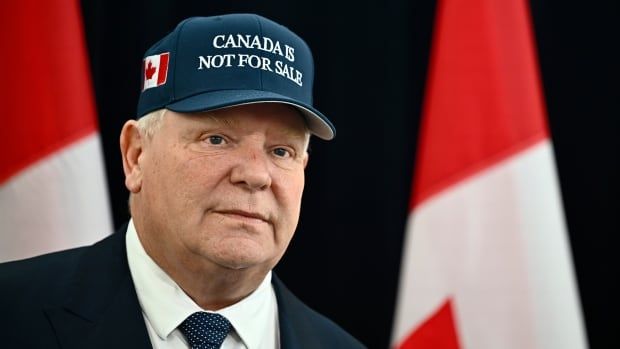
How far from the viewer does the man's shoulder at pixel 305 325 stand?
1522mm

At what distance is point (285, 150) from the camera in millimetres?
1404

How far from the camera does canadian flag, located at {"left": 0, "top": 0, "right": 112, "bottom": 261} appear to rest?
1919 millimetres

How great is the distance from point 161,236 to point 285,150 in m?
0.24

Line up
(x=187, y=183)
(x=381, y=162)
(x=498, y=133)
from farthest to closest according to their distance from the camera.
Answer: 1. (x=381, y=162)
2. (x=498, y=133)
3. (x=187, y=183)

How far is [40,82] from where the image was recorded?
6.38ft

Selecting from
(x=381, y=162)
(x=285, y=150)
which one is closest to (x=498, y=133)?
(x=381, y=162)

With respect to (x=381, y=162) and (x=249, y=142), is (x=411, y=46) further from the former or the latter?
(x=249, y=142)

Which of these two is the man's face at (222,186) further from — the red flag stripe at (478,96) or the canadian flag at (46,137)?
the red flag stripe at (478,96)

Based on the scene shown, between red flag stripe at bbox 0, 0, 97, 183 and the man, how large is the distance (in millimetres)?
567

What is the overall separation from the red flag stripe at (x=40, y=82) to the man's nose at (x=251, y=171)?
29.7 inches

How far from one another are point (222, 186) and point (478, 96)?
3.27 ft

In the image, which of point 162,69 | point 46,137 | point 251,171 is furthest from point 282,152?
point 46,137

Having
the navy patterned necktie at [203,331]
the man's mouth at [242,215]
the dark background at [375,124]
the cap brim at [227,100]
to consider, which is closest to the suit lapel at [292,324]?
the navy patterned necktie at [203,331]

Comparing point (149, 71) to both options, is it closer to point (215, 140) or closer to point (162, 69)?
point (162, 69)
